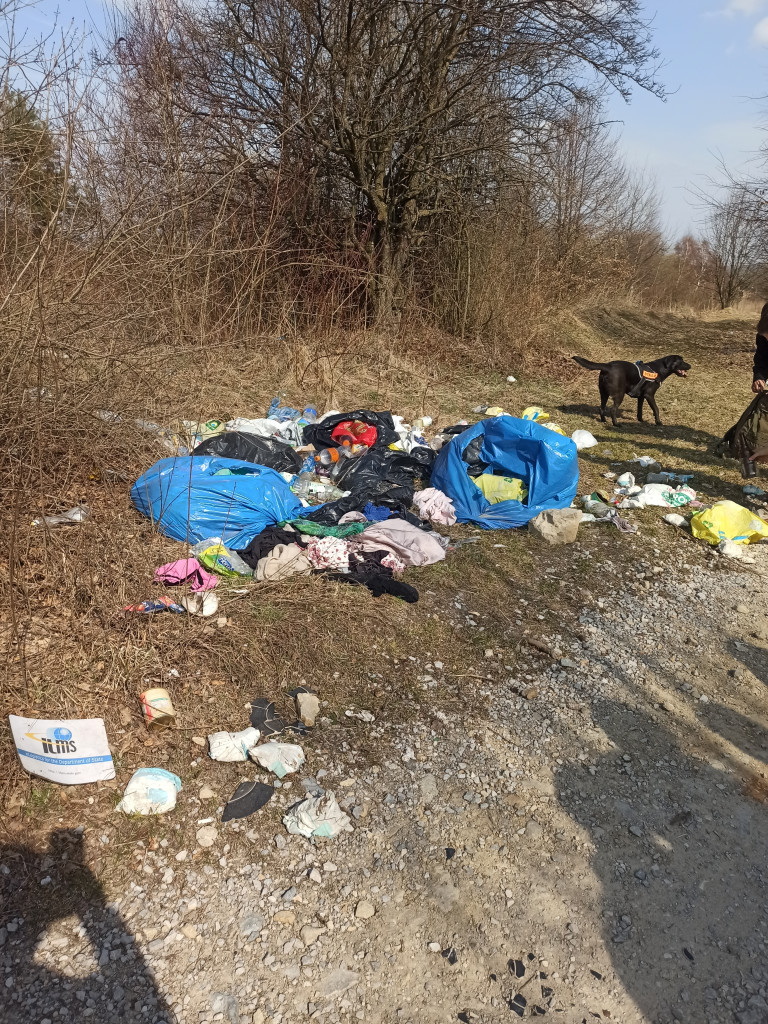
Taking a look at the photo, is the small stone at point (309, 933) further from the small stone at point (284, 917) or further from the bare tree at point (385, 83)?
the bare tree at point (385, 83)

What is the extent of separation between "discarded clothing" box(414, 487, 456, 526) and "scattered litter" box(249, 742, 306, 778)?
7.97 feet

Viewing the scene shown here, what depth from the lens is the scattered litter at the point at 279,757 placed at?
98.9 inches

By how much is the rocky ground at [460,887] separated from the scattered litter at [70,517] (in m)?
1.57

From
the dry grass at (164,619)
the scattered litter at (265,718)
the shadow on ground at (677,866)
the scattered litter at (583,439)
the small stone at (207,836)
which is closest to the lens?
the shadow on ground at (677,866)

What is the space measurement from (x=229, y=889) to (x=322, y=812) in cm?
40

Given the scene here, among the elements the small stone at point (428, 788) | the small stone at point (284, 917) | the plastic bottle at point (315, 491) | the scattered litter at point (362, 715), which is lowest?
the small stone at point (284, 917)

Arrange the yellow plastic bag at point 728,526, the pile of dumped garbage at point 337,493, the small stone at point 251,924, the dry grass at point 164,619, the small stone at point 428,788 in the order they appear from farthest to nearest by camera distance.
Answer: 1. the yellow plastic bag at point 728,526
2. the pile of dumped garbage at point 337,493
3. the dry grass at point 164,619
4. the small stone at point 428,788
5. the small stone at point 251,924

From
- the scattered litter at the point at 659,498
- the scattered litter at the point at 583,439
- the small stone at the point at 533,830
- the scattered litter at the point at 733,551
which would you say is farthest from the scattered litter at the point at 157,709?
the scattered litter at the point at 583,439

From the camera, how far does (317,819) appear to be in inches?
91.7

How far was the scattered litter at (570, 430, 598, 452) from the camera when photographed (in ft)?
21.8

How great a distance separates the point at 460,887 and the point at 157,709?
1.32 m

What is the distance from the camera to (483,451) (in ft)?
16.5

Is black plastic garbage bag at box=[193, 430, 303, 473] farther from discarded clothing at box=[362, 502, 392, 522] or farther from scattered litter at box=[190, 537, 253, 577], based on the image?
scattered litter at box=[190, 537, 253, 577]

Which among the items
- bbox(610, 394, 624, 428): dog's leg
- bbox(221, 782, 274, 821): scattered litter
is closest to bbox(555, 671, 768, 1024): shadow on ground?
bbox(221, 782, 274, 821): scattered litter
